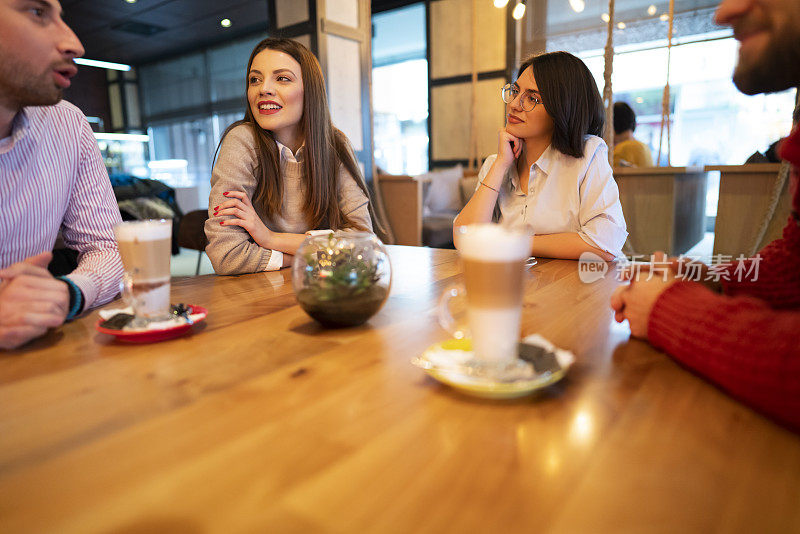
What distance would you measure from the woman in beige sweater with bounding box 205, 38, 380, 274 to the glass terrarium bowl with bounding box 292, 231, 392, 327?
25.3 inches

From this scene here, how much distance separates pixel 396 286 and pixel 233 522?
77 cm

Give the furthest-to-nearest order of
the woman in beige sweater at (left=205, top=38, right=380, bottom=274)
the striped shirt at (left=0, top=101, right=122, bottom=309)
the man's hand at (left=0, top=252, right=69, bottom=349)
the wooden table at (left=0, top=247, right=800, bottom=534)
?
the woman in beige sweater at (left=205, top=38, right=380, bottom=274)
the striped shirt at (left=0, top=101, right=122, bottom=309)
the man's hand at (left=0, top=252, right=69, bottom=349)
the wooden table at (left=0, top=247, right=800, bottom=534)

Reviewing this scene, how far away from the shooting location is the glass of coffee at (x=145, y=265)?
790 millimetres

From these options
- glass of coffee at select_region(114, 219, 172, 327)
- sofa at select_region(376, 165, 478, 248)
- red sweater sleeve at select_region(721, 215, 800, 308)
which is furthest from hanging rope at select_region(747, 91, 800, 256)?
glass of coffee at select_region(114, 219, 172, 327)

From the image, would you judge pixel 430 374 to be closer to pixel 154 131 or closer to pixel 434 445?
pixel 434 445

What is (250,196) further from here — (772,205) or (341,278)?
(772,205)

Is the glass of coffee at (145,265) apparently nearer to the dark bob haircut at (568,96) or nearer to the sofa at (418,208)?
the dark bob haircut at (568,96)

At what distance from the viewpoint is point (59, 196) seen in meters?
1.21

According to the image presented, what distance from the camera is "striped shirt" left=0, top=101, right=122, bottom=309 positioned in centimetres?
109

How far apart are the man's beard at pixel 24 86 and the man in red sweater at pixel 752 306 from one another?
3.78 ft

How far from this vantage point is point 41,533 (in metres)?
0.37

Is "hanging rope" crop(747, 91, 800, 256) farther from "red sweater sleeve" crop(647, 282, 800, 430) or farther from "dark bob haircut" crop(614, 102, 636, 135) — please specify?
"red sweater sleeve" crop(647, 282, 800, 430)

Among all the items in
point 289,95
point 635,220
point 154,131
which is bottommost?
point 635,220

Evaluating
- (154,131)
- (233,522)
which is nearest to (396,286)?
(233,522)
